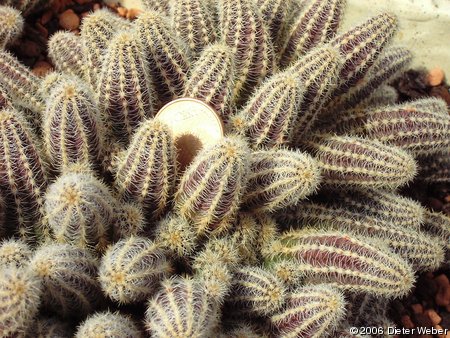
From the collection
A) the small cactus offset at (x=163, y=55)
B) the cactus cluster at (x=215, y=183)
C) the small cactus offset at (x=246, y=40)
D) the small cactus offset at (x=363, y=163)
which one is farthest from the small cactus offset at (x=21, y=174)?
the small cactus offset at (x=363, y=163)

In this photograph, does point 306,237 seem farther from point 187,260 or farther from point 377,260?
point 187,260

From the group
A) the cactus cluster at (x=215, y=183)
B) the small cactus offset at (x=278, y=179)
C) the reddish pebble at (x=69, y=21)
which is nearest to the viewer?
the cactus cluster at (x=215, y=183)

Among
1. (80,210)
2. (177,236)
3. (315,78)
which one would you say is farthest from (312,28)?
(80,210)

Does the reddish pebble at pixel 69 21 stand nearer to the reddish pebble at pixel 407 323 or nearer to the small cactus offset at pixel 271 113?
the small cactus offset at pixel 271 113

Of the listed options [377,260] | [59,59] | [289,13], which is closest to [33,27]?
[59,59]

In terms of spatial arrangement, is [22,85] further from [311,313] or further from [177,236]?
[311,313]
